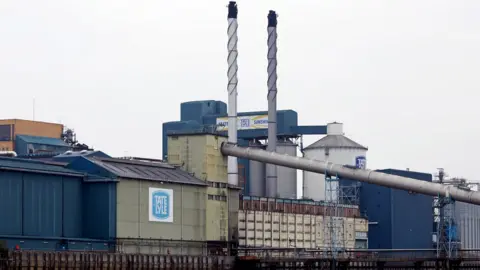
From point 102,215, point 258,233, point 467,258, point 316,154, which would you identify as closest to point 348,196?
point 316,154

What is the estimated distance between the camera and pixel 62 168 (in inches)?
2977

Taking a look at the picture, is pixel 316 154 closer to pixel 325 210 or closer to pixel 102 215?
pixel 325 210

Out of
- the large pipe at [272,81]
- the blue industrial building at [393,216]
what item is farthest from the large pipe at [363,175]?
the blue industrial building at [393,216]

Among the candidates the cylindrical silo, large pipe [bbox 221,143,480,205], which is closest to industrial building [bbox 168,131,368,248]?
large pipe [bbox 221,143,480,205]

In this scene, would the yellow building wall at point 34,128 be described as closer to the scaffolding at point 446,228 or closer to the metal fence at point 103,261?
the metal fence at point 103,261

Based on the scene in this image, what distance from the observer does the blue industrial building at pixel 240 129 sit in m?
121

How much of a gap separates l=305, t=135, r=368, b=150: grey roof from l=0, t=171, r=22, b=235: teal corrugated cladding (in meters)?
56.9

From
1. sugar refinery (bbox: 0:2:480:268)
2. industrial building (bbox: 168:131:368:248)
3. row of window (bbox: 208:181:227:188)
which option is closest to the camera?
sugar refinery (bbox: 0:2:480:268)

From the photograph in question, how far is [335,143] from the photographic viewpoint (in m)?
122

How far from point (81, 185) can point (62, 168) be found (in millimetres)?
1738

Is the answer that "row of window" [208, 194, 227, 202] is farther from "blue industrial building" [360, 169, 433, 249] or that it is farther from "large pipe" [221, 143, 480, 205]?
"blue industrial building" [360, 169, 433, 249]

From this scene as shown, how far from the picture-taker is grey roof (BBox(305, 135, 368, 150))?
12138 cm

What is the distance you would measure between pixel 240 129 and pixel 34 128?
2279 centimetres

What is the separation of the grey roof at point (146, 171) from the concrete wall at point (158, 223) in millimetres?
387
